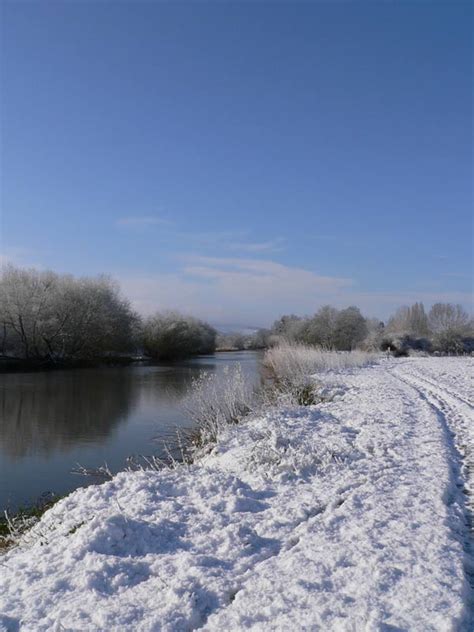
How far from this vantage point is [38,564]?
4.23m

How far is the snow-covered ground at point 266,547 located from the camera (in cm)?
334

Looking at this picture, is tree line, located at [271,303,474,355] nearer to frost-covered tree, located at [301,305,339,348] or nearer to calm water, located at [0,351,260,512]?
frost-covered tree, located at [301,305,339,348]

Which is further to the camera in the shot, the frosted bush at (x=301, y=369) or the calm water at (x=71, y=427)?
the frosted bush at (x=301, y=369)

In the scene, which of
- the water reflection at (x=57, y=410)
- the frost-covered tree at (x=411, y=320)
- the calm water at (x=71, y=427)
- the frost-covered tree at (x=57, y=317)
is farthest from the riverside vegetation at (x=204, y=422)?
the frost-covered tree at (x=411, y=320)

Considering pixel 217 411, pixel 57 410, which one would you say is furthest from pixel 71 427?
pixel 217 411

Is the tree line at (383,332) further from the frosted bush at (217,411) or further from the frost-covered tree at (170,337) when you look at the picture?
the frosted bush at (217,411)

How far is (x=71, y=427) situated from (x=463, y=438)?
9.96 m

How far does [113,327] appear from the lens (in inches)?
1619

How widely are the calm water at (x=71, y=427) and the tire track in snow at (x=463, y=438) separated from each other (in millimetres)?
5863

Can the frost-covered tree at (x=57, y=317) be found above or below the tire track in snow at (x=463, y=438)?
above

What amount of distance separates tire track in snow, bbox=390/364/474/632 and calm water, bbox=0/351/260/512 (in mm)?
5863

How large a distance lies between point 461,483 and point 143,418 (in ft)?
36.0

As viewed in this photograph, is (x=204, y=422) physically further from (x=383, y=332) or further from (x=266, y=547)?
(x=383, y=332)

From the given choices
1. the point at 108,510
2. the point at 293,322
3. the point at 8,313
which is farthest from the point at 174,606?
the point at 293,322
